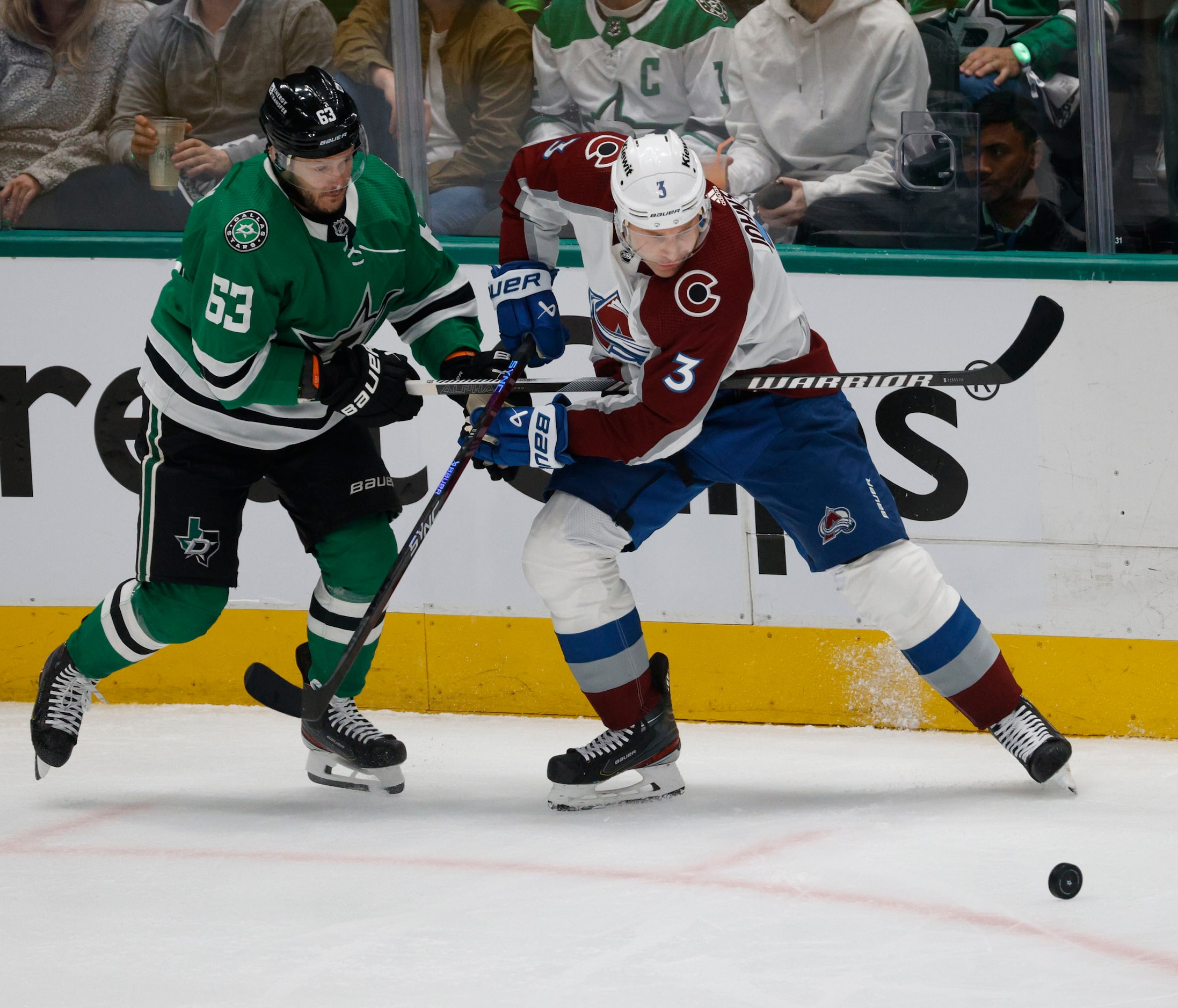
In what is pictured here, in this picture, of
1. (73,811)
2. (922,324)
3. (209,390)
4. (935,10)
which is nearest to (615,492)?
(209,390)

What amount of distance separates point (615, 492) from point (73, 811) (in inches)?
43.9

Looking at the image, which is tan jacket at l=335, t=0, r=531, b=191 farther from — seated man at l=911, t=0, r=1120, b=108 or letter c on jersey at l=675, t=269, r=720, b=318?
letter c on jersey at l=675, t=269, r=720, b=318

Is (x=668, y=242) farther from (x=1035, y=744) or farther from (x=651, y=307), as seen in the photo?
(x=1035, y=744)

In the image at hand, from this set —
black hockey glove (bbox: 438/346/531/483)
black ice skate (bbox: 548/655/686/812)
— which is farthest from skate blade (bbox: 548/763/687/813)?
black hockey glove (bbox: 438/346/531/483)

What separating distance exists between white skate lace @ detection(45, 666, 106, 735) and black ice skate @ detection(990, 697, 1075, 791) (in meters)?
1.64

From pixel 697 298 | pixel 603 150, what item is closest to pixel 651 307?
pixel 697 298

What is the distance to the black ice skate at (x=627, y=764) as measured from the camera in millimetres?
2562

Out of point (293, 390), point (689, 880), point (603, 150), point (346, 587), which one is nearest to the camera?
point (689, 880)

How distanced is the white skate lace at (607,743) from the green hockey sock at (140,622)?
2.31 feet

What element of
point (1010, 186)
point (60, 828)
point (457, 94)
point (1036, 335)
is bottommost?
point (60, 828)

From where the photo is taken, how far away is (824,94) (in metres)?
3.19

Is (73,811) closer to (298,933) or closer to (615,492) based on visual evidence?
(298,933)

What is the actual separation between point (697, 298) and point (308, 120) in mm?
670

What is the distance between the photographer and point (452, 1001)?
66.9 inches
